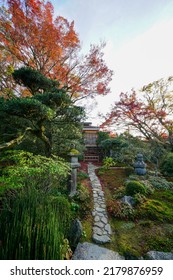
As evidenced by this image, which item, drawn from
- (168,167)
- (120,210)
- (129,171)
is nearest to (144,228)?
(120,210)

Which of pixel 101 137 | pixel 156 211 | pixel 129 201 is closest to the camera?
pixel 156 211

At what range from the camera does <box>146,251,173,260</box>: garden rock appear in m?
Result: 2.33

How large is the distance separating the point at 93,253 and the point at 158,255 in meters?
1.21

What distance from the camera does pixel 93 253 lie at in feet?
8.16

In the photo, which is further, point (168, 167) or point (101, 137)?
point (101, 137)

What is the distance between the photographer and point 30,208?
2.04 m

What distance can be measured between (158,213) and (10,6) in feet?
32.4

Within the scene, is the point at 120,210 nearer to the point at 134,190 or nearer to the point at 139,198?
the point at 139,198

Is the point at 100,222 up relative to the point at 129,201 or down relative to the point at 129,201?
down

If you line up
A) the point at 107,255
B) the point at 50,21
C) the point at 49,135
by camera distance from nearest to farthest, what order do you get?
the point at 107,255 → the point at 49,135 → the point at 50,21

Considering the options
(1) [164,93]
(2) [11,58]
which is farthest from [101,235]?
(1) [164,93]

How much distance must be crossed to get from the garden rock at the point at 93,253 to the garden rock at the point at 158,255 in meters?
0.50
